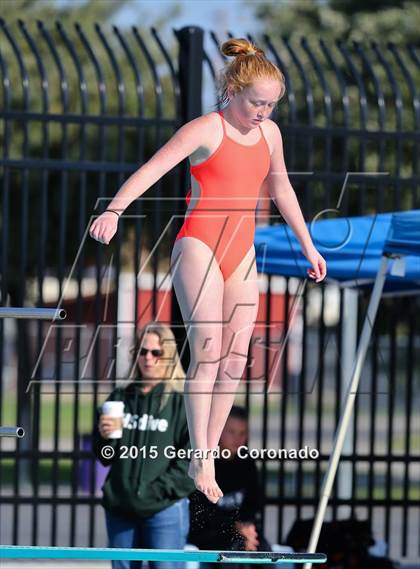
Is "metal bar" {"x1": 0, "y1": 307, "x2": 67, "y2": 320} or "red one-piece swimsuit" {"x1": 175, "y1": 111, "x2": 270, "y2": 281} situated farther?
"metal bar" {"x1": 0, "y1": 307, "x2": 67, "y2": 320}

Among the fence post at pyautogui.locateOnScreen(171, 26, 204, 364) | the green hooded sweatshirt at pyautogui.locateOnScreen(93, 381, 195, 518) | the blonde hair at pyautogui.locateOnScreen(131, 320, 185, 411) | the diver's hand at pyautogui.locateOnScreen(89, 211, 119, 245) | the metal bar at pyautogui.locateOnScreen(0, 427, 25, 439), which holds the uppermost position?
the fence post at pyautogui.locateOnScreen(171, 26, 204, 364)

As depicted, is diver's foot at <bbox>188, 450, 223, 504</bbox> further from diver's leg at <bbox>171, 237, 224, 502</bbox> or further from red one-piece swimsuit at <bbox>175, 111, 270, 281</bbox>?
red one-piece swimsuit at <bbox>175, 111, 270, 281</bbox>

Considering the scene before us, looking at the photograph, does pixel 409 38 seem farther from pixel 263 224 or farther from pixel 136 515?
pixel 136 515

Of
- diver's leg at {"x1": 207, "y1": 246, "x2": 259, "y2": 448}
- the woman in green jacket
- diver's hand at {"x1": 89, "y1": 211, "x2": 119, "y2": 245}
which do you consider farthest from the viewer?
the woman in green jacket

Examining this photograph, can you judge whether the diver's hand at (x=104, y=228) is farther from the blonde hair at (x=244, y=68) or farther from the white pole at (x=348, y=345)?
the white pole at (x=348, y=345)

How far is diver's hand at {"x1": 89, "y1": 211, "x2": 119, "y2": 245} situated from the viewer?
3.33 meters

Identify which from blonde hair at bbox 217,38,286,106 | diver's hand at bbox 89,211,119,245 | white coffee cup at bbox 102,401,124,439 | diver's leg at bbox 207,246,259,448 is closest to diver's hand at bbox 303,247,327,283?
diver's leg at bbox 207,246,259,448

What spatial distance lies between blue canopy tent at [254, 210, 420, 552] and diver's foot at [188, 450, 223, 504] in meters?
1.27

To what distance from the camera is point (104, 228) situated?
3340mm

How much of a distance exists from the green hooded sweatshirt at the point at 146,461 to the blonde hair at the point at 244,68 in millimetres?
1820

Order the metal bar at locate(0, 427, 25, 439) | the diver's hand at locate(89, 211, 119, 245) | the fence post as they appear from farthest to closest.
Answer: the fence post, the metal bar at locate(0, 427, 25, 439), the diver's hand at locate(89, 211, 119, 245)

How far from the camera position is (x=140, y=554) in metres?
3.57

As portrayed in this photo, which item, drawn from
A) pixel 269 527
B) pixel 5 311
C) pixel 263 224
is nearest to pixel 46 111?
pixel 263 224

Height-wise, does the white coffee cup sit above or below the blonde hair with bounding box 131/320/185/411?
below
